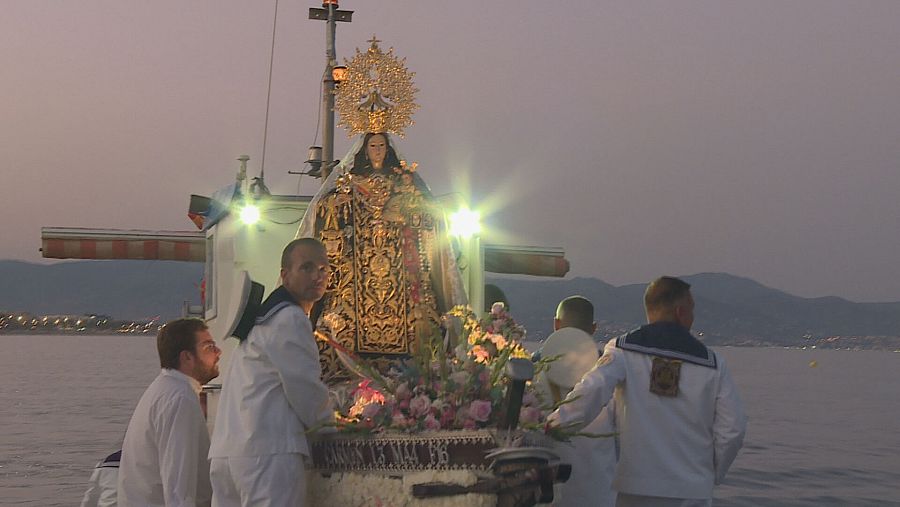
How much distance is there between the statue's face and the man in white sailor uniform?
456 cm

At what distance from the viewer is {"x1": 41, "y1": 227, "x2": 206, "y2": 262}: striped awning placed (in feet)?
63.0

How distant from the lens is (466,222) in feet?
42.4

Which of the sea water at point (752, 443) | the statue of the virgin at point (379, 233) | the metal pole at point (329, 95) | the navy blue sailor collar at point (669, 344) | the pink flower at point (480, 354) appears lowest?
the sea water at point (752, 443)

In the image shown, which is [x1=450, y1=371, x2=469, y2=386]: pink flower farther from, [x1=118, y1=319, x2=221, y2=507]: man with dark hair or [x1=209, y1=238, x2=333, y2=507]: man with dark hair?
[x1=118, y1=319, x2=221, y2=507]: man with dark hair

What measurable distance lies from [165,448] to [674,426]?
9.01ft

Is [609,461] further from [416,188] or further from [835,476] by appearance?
[835,476]

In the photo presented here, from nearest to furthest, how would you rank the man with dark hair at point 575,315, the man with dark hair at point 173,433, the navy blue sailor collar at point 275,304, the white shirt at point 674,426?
the navy blue sailor collar at point 275,304, the man with dark hair at point 173,433, the white shirt at point 674,426, the man with dark hair at point 575,315

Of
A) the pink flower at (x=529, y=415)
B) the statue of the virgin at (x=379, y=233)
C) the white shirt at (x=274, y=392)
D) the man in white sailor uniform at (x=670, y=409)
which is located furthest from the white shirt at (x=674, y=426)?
the statue of the virgin at (x=379, y=233)

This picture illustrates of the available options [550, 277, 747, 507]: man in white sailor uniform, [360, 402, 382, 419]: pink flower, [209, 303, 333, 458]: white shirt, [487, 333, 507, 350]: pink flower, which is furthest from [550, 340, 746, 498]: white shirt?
[209, 303, 333, 458]: white shirt

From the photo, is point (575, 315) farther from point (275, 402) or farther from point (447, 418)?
point (275, 402)

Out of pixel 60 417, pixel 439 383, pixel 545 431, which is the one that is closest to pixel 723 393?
pixel 545 431

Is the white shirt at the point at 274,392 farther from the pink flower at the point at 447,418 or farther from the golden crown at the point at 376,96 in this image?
the golden crown at the point at 376,96

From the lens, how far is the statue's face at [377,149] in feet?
37.1

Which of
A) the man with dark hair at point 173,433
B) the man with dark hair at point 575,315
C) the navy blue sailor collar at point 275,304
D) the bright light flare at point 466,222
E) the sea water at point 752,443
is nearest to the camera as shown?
the navy blue sailor collar at point 275,304
